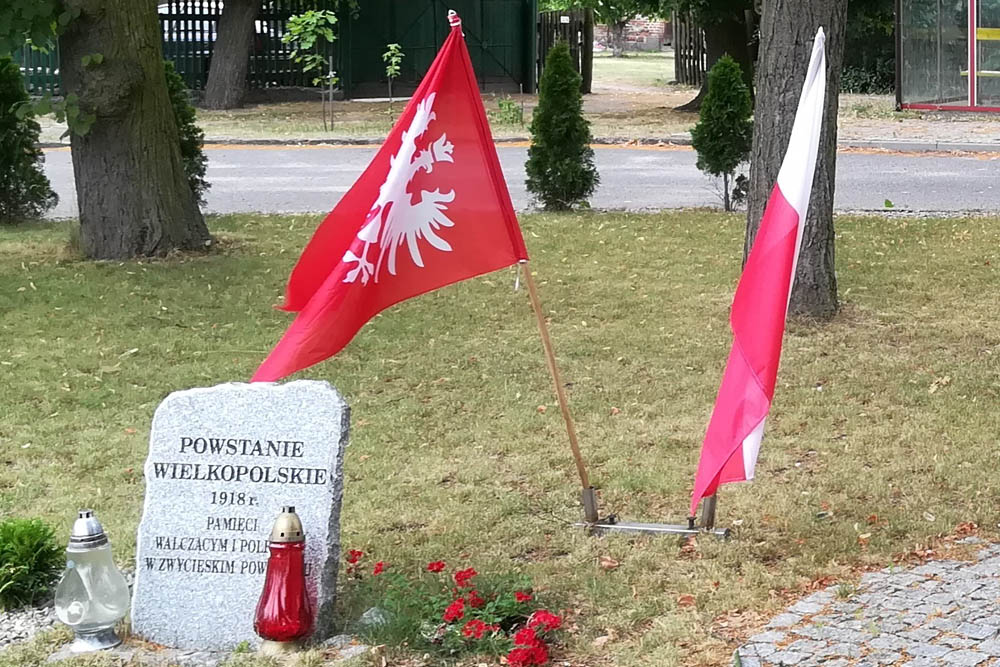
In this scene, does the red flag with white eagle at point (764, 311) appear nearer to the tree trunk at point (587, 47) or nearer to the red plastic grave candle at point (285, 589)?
the red plastic grave candle at point (285, 589)

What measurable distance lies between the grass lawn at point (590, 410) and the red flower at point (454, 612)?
36cm

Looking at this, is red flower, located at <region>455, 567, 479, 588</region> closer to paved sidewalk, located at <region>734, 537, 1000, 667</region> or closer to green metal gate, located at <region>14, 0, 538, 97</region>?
paved sidewalk, located at <region>734, 537, 1000, 667</region>

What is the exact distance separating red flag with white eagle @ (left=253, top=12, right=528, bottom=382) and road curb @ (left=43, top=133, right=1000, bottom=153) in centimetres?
1498

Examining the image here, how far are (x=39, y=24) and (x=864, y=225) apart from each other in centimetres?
718

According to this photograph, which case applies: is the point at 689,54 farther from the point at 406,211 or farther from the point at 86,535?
the point at 86,535

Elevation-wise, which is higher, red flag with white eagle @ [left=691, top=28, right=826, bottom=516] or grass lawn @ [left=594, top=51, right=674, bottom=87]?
grass lawn @ [left=594, top=51, right=674, bottom=87]

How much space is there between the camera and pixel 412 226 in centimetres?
495

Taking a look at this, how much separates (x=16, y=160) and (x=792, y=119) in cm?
800

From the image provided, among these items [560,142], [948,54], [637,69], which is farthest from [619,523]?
[637,69]

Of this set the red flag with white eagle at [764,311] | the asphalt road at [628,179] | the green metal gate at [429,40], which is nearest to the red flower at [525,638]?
the red flag with white eagle at [764,311]

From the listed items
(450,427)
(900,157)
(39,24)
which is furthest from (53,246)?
(900,157)

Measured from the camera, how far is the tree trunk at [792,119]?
27.7 ft

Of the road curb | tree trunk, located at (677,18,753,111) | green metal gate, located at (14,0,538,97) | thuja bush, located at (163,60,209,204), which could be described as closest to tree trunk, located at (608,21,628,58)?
green metal gate, located at (14,0,538,97)

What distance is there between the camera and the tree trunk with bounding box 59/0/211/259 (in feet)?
33.4
